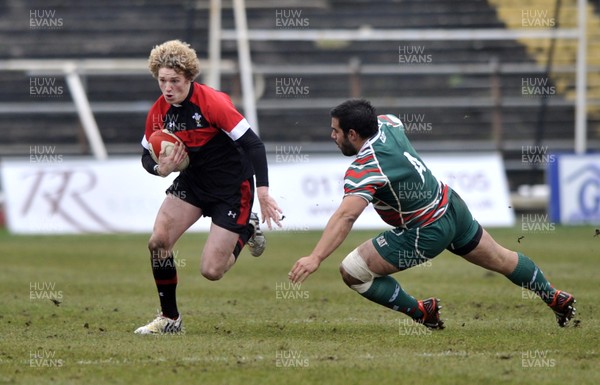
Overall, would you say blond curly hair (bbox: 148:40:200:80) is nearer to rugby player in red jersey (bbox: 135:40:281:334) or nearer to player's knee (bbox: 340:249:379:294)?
rugby player in red jersey (bbox: 135:40:281:334)

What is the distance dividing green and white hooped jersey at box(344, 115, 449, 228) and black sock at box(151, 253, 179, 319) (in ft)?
5.89

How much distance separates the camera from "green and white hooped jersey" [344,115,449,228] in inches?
306

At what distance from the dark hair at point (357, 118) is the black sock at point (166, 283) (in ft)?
6.20

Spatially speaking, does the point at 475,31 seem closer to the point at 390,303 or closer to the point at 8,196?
the point at 8,196

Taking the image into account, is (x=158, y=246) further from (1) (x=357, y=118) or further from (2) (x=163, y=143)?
(1) (x=357, y=118)

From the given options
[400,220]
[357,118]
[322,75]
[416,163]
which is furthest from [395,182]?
[322,75]

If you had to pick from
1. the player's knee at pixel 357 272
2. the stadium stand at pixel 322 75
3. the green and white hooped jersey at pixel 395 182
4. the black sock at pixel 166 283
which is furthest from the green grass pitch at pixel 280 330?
the stadium stand at pixel 322 75

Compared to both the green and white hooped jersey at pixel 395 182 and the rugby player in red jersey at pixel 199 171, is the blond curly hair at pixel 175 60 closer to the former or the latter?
the rugby player in red jersey at pixel 199 171

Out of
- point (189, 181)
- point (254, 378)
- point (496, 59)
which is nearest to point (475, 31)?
point (496, 59)

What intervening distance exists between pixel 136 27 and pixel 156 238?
780 inches

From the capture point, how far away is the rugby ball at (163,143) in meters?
8.51

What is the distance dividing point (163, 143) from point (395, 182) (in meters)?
1.91

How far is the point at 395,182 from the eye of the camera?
791cm

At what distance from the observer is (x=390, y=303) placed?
27.0 feet
